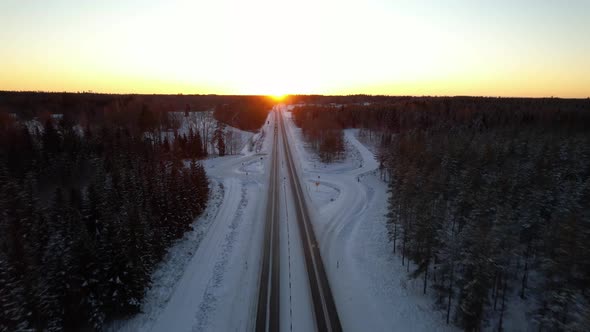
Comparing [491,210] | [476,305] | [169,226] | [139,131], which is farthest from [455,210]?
[139,131]

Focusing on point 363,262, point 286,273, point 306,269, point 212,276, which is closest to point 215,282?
point 212,276

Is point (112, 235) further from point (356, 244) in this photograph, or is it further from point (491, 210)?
point (491, 210)

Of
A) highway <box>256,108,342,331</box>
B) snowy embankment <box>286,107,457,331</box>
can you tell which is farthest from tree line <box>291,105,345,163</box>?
highway <box>256,108,342,331</box>

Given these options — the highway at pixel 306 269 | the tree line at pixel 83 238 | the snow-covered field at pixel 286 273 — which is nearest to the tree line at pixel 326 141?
the snow-covered field at pixel 286 273

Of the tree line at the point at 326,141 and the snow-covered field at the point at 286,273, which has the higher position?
the tree line at the point at 326,141

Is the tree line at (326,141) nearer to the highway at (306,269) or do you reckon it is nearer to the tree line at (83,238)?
the highway at (306,269)
